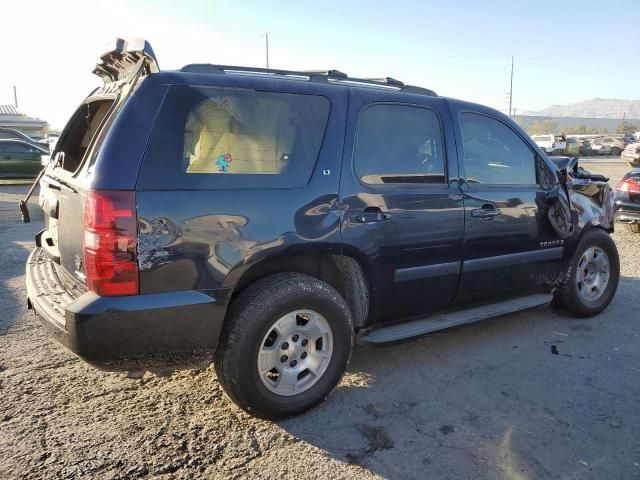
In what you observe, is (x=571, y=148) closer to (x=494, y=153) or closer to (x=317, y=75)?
(x=494, y=153)

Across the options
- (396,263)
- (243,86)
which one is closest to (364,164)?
(396,263)

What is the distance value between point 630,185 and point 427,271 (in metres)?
6.86

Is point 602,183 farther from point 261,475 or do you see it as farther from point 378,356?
point 261,475

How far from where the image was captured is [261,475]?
2.46 m

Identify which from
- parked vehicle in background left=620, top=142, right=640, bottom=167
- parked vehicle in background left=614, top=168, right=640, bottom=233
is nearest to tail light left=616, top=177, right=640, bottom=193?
parked vehicle in background left=614, top=168, right=640, bottom=233

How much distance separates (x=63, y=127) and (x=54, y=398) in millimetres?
2030

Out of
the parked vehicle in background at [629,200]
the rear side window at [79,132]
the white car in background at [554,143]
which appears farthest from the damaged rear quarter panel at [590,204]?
the white car in background at [554,143]

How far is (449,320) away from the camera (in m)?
3.66

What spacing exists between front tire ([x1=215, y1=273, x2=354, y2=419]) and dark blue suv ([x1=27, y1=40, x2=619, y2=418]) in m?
0.01

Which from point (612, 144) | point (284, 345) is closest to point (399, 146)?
point (284, 345)

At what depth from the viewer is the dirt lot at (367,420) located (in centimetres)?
253

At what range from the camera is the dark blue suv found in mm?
2477

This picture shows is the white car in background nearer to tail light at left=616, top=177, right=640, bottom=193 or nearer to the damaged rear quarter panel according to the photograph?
tail light at left=616, top=177, right=640, bottom=193

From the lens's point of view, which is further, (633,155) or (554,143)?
(554,143)
